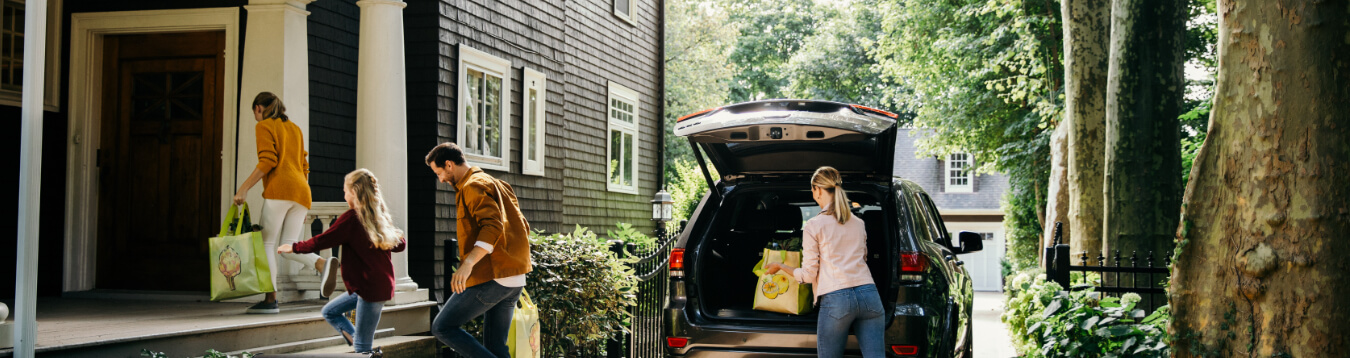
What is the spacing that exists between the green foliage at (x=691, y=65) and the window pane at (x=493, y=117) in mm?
20622

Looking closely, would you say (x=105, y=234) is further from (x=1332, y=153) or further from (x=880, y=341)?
(x=1332, y=153)

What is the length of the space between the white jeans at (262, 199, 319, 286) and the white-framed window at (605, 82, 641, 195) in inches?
359

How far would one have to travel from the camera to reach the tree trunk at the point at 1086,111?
9930 mm

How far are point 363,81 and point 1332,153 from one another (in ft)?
24.0

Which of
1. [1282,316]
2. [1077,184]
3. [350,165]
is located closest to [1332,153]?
[1282,316]

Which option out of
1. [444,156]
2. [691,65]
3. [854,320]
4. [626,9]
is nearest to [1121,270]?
[854,320]

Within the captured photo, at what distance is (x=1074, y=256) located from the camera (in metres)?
10.2

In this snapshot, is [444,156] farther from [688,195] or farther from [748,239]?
[688,195]

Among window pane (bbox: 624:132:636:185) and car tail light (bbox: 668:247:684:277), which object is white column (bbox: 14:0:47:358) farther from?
window pane (bbox: 624:132:636:185)

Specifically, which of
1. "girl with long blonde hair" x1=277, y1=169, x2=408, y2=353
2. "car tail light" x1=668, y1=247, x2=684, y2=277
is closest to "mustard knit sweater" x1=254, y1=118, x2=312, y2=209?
"girl with long blonde hair" x1=277, y1=169, x2=408, y2=353

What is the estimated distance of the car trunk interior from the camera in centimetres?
641

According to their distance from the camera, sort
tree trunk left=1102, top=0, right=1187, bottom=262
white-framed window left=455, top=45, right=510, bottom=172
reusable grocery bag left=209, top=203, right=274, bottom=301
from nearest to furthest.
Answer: reusable grocery bag left=209, top=203, right=274, bottom=301 < tree trunk left=1102, top=0, right=1187, bottom=262 < white-framed window left=455, top=45, right=510, bottom=172

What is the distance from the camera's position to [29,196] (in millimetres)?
5039

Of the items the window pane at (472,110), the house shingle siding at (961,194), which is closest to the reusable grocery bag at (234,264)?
the window pane at (472,110)
